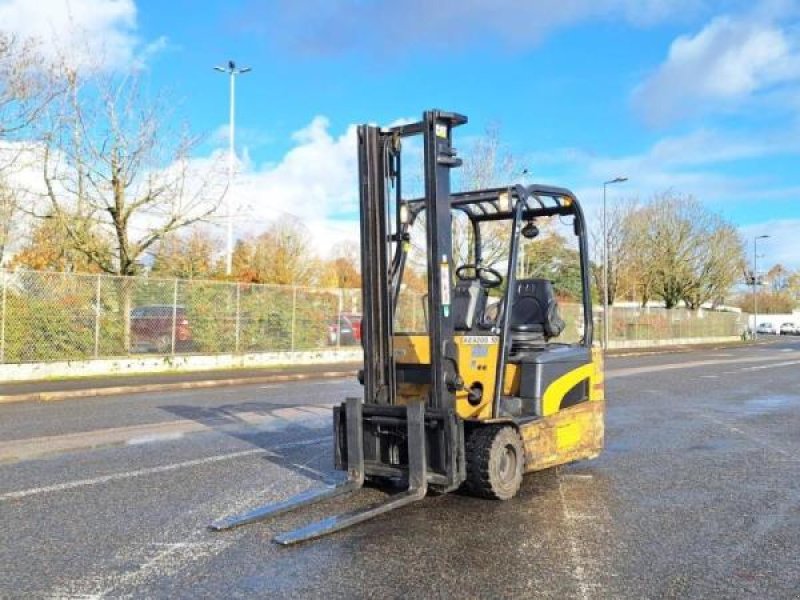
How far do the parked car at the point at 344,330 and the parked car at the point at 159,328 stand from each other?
19.2 feet

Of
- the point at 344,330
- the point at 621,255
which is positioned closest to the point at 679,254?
the point at 621,255

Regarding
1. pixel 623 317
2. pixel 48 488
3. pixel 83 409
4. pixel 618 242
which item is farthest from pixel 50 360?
pixel 618 242

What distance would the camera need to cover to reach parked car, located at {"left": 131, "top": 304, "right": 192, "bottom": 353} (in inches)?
783

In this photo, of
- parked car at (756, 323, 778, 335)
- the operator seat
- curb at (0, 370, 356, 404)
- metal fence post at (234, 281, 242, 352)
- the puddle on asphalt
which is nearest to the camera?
the operator seat

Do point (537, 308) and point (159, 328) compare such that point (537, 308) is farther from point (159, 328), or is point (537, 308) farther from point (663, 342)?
point (663, 342)

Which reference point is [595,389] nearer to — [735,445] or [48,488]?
[735,445]

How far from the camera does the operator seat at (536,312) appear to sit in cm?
746

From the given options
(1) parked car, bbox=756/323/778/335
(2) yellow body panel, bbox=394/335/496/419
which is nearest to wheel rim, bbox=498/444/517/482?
(2) yellow body panel, bbox=394/335/496/419

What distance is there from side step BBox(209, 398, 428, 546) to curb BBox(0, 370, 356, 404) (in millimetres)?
10141

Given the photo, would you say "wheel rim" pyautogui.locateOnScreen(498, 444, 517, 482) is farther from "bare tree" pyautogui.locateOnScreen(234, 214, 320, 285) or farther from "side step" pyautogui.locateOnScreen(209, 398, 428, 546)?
"bare tree" pyautogui.locateOnScreen(234, 214, 320, 285)

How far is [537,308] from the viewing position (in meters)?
7.57

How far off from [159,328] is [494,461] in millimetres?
16025

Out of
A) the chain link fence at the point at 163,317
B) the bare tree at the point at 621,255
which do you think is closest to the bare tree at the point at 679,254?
the bare tree at the point at 621,255

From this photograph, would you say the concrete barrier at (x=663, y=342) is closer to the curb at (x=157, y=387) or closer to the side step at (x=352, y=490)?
the curb at (x=157, y=387)
